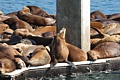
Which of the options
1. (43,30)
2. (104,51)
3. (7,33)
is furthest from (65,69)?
(7,33)

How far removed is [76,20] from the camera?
959cm

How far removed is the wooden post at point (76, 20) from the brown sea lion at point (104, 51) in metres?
0.28

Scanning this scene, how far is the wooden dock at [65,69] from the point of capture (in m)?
8.44

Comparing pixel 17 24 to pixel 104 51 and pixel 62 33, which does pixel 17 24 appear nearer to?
pixel 62 33

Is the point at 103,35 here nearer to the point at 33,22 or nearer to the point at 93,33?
the point at 93,33

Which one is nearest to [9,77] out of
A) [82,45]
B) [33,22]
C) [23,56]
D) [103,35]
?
[23,56]

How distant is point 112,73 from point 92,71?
1.23 feet

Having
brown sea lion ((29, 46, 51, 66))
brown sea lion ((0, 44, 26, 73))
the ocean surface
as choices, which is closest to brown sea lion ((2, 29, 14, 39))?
brown sea lion ((0, 44, 26, 73))

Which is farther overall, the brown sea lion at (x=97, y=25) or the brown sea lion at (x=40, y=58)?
the brown sea lion at (x=97, y=25)

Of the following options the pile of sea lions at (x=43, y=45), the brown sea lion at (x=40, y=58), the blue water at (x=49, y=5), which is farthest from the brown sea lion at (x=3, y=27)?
the blue water at (x=49, y=5)

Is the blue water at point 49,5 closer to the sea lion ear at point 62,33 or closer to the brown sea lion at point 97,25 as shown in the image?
the brown sea lion at point 97,25

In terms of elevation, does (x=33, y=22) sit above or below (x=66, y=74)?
above

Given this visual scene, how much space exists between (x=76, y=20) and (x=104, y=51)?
31.5 inches

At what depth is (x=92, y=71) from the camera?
30.6ft
